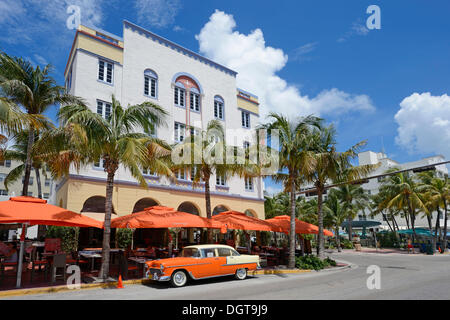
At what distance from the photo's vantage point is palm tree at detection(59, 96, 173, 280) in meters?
12.4

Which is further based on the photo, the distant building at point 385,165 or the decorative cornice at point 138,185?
the distant building at point 385,165

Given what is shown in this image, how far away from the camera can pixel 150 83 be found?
83.8ft

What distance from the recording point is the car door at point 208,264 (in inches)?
485

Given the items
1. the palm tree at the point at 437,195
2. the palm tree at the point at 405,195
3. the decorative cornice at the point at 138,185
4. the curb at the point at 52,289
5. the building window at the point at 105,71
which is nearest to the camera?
the curb at the point at 52,289

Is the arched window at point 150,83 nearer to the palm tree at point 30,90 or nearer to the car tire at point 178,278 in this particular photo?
the palm tree at point 30,90

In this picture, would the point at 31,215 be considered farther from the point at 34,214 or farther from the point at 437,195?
the point at 437,195

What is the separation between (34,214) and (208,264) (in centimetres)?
649

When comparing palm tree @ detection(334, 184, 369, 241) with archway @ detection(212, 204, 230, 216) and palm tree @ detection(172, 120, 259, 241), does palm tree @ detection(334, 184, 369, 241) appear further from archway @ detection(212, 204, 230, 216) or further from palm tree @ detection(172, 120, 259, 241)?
palm tree @ detection(172, 120, 259, 241)

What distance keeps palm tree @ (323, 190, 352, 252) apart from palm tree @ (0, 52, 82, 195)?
113 feet

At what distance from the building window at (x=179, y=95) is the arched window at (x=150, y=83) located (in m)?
1.94

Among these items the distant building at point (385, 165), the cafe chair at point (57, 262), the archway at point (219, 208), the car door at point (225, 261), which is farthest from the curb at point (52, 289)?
the distant building at point (385, 165)
